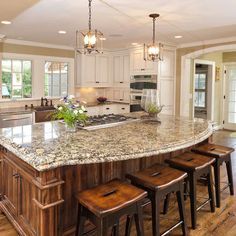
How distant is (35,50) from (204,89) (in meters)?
5.27

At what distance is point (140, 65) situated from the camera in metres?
6.32

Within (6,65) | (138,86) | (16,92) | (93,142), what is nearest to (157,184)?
(93,142)

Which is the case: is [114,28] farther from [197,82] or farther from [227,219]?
[197,82]

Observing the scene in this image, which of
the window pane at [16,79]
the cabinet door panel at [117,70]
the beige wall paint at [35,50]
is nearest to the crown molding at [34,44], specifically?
the beige wall paint at [35,50]

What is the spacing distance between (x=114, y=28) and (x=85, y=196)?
3.42m

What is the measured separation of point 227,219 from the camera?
2.79m

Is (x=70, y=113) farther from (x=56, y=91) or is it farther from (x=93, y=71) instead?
(x=93, y=71)

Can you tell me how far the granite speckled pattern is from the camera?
1.89 m

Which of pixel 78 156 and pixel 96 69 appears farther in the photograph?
pixel 96 69

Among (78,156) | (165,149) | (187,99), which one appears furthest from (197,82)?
(78,156)

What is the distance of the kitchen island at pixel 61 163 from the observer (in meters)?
1.91

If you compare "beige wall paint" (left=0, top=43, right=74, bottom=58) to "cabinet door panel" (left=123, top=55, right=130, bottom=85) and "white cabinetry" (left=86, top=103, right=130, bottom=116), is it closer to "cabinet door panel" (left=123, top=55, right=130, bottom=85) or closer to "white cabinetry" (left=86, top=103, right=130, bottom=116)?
"cabinet door panel" (left=123, top=55, right=130, bottom=85)

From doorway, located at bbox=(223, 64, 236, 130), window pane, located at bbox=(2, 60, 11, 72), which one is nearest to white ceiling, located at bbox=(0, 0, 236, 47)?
window pane, located at bbox=(2, 60, 11, 72)

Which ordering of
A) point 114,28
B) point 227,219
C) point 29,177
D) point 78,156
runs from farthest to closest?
point 114,28 < point 227,219 < point 29,177 < point 78,156
